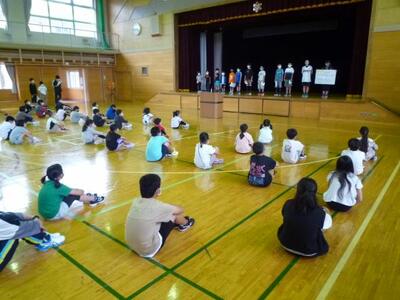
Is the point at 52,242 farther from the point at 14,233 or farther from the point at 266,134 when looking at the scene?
the point at 266,134

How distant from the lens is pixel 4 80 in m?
16.5

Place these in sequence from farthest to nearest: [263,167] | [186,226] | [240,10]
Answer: [240,10]
[263,167]
[186,226]

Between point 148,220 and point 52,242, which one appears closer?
point 148,220

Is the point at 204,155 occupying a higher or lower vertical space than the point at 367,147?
lower

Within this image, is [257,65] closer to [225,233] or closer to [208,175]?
[208,175]

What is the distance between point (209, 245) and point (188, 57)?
15.6 meters

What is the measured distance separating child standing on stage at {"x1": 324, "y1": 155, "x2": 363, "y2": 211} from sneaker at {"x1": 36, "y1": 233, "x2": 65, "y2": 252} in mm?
3125

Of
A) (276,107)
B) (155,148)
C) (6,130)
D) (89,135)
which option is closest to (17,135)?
(6,130)

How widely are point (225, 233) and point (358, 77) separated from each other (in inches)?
427

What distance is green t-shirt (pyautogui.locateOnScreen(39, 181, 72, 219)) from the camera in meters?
3.51

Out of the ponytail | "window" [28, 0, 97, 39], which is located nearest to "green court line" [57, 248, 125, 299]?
the ponytail

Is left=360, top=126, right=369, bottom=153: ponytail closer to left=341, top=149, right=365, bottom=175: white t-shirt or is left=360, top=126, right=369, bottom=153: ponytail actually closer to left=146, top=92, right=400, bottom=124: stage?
left=341, top=149, right=365, bottom=175: white t-shirt

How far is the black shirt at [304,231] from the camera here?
8.64 ft

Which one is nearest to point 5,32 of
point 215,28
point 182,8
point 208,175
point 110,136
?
point 182,8
